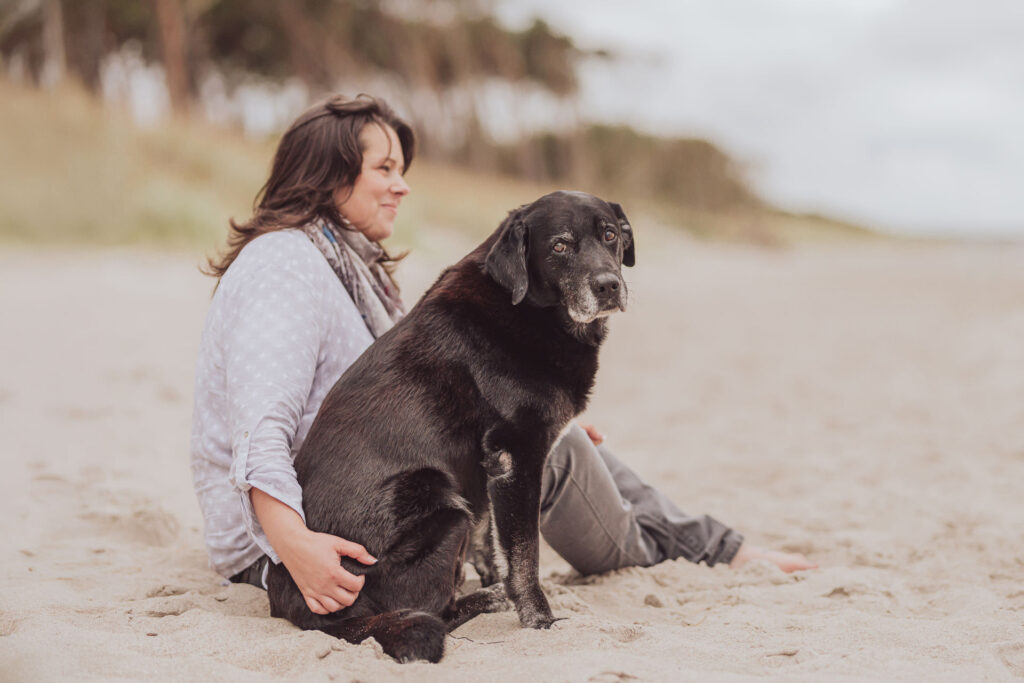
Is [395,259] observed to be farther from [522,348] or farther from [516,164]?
[516,164]

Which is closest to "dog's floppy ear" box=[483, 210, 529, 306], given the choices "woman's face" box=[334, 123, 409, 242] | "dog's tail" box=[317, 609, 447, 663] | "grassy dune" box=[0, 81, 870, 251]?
"woman's face" box=[334, 123, 409, 242]

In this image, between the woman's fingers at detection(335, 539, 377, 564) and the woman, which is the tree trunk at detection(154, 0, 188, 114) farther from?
the woman's fingers at detection(335, 539, 377, 564)

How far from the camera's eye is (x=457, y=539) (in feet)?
7.82

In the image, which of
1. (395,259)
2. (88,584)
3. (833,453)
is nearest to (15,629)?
(88,584)

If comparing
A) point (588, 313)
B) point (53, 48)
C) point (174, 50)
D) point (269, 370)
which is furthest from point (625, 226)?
point (174, 50)

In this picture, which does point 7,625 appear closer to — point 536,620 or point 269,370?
point 269,370

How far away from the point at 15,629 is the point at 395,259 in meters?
1.74

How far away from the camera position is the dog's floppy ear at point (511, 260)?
2623 millimetres

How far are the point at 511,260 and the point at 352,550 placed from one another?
949mm

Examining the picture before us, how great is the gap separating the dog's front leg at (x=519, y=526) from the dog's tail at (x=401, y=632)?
0.92 feet

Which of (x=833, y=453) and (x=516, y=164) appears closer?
(x=833, y=453)

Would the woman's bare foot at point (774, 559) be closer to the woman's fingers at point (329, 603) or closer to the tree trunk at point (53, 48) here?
the woman's fingers at point (329, 603)

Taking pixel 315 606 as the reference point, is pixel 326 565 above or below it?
above

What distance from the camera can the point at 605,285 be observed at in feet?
8.48
